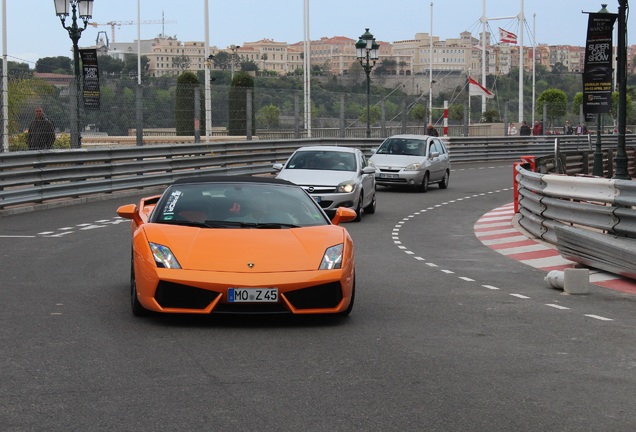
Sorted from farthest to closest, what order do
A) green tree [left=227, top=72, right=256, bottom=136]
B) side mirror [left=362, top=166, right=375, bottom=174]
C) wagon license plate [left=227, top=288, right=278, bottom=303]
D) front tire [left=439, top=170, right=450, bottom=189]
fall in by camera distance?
green tree [left=227, top=72, right=256, bottom=136], front tire [left=439, top=170, right=450, bottom=189], side mirror [left=362, top=166, right=375, bottom=174], wagon license plate [left=227, top=288, right=278, bottom=303]

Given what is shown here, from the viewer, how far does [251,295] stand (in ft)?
27.0

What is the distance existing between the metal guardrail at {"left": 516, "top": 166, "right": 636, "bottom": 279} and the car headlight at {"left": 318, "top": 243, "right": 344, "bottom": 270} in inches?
171

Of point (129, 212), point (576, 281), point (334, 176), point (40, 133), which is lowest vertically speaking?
point (576, 281)

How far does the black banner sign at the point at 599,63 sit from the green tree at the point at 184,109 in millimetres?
10183

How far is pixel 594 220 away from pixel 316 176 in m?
7.71

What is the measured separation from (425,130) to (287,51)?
140292mm

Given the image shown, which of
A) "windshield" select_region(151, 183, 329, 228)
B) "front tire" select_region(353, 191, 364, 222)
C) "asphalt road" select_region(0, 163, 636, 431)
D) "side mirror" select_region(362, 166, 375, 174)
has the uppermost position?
"windshield" select_region(151, 183, 329, 228)

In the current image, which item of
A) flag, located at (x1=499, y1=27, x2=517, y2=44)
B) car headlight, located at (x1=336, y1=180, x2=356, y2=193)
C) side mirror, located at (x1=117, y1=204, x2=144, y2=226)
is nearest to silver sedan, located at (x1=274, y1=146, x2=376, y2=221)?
car headlight, located at (x1=336, y1=180, x2=356, y2=193)

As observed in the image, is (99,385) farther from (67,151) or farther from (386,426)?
(67,151)

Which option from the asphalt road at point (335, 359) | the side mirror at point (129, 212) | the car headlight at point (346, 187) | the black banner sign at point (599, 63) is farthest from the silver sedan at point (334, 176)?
the side mirror at point (129, 212)

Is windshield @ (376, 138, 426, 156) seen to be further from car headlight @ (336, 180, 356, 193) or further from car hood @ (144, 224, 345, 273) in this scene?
car hood @ (144, 224, 345, 273)

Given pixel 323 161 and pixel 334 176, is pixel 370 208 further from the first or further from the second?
pixel 334 176

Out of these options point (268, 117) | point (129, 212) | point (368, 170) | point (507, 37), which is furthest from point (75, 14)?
point (507, 37)

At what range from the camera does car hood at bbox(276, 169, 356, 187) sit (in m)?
20.1
